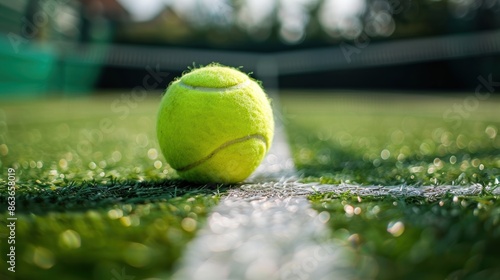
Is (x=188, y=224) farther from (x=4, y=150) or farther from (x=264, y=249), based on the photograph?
(x=4, y=150)

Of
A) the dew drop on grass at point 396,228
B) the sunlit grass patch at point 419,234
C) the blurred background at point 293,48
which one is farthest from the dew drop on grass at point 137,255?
the blurred background at point 293,48

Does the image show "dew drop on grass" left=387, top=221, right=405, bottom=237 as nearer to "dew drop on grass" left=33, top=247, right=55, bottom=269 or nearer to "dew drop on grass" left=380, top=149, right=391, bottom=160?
"dew drop on grass" left=33, top=247, right=55, bottom=269

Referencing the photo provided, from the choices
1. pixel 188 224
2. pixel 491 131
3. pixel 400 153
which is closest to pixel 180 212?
pixel 188 224

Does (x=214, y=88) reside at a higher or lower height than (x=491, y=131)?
lower

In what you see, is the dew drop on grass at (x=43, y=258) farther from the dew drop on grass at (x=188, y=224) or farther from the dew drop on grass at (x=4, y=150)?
the dew drop on grass at (x=4, y=150)

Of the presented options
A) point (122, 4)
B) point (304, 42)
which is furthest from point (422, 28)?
point (122, 4)

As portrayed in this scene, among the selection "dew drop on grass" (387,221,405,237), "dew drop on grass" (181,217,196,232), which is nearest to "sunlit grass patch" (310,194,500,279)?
"dew drop on grass" (387,221,405,237)
